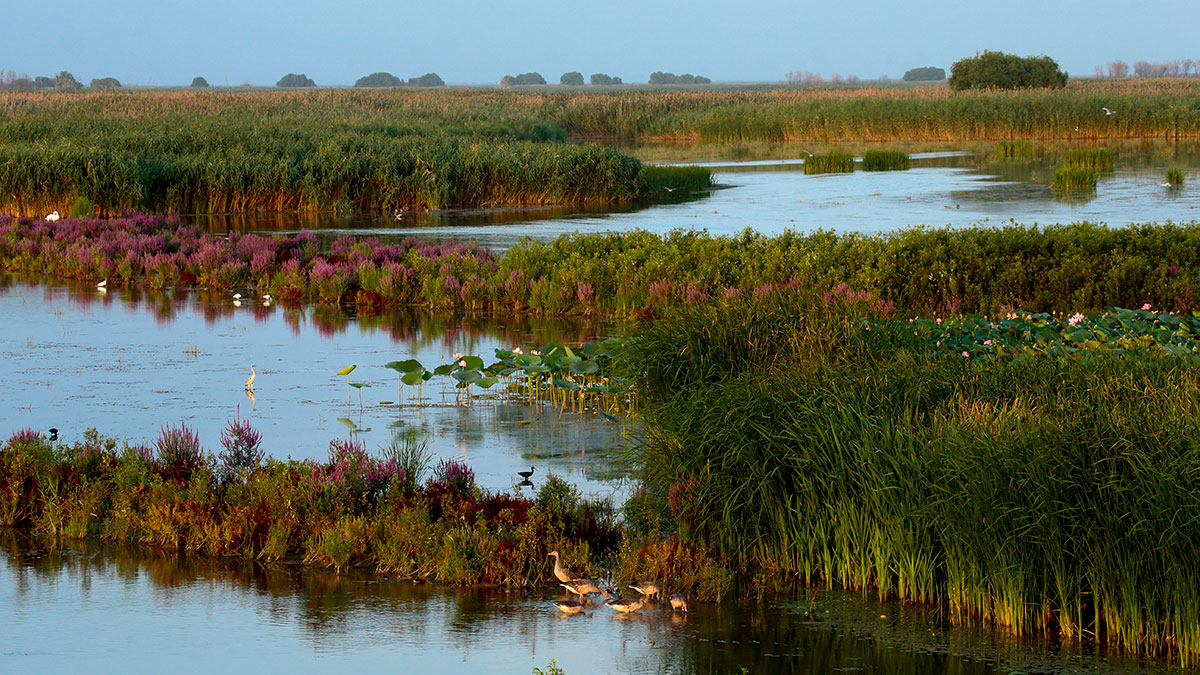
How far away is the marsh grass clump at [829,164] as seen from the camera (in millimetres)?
40812

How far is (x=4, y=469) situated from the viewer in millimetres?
8531

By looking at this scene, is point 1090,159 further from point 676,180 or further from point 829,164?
point 676,180

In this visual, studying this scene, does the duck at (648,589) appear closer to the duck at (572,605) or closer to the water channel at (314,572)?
the water channel at (314,572)

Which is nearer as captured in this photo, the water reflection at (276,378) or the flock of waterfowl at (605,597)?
the flock of waterfowl at (605,597)

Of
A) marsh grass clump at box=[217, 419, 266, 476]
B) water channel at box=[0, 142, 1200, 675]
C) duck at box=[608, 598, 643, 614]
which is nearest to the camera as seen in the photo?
water channel at box=[0, 142, 1200, 675]

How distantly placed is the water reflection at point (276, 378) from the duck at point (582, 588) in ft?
5.88

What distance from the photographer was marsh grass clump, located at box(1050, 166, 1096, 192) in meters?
30.8

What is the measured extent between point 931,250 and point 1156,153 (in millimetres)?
30655

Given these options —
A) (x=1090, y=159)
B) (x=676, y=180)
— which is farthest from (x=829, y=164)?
(x=676, y=180)

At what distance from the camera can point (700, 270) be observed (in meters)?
16.2

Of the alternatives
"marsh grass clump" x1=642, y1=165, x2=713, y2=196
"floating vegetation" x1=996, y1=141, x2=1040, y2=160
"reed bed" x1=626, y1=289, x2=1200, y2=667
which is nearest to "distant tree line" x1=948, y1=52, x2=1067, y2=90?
"floating vegetation" x1=996, y1=141, x2=1040, y2=160

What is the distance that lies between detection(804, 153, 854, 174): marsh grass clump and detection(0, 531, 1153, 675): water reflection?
34.5m

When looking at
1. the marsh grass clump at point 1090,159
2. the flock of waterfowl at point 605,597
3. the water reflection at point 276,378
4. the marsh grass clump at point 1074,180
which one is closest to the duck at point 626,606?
the flock of waterfowl at point 605,597

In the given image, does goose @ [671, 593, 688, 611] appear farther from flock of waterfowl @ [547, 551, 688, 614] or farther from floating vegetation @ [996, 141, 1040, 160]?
floating vegetation @ [996, 141, 1040, 160]
